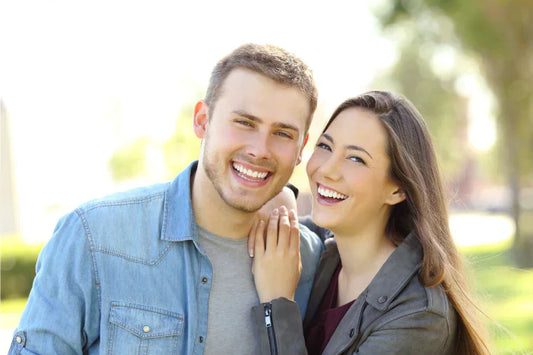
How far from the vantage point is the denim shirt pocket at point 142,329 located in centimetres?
257

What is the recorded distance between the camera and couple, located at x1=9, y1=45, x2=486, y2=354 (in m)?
2.58

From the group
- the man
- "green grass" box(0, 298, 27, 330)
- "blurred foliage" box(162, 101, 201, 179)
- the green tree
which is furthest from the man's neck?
"blurred foliage" box(162, 101, 201, 179)

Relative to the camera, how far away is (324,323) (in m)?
3.07

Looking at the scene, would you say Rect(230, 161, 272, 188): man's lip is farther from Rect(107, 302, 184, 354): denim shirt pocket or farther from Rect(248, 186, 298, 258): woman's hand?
Rect(107, 302, 184, 354): denim shirt pocket

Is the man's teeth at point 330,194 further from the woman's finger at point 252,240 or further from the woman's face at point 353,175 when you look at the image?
the woman's finger at point 252,240

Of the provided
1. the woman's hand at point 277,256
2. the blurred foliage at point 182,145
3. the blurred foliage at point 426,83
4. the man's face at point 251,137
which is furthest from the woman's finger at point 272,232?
the blurred foliage at point 182,145

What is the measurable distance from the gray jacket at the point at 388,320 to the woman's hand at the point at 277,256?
0.29 feet

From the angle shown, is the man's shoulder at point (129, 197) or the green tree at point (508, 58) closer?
the man's shoulder at point (129, 197)

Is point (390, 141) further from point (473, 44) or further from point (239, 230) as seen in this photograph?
point (473, 44)

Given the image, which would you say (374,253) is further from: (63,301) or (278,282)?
(63,301)

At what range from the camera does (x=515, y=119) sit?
12.0 metres

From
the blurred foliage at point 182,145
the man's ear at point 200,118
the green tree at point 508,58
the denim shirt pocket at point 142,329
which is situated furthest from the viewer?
the blurred foliage at point 182,145

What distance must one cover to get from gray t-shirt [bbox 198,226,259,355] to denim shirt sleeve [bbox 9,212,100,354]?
21.8 inches

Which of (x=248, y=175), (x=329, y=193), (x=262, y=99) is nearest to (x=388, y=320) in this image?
(x=329, y=193)
